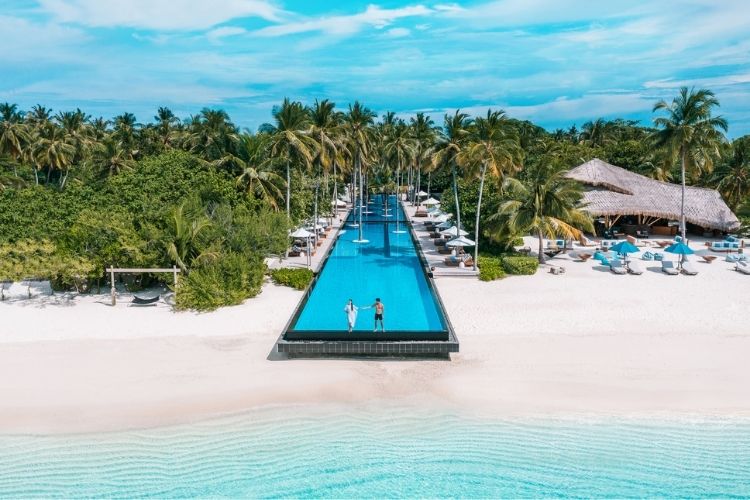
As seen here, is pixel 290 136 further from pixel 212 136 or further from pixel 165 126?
pixel 165 126

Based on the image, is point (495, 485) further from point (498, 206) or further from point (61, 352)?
point (498, 206)

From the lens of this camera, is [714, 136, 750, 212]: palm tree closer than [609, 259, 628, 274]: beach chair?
No

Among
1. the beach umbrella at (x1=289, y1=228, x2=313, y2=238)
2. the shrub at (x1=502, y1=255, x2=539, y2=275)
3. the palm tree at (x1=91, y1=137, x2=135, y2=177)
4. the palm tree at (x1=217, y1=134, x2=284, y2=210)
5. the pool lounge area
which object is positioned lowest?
the pool lounge area

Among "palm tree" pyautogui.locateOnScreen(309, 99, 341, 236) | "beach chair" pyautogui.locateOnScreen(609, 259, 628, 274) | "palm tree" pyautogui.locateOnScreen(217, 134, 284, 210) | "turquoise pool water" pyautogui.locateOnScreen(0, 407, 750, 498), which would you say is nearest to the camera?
"turquoise pool water" pyautogui.locateOnScreen(0, 407, 750, 498)

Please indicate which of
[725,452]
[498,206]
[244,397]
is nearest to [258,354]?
[244,397]

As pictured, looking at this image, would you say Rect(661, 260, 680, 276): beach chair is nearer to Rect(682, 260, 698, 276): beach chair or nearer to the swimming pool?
Rect(682, 260, 698, 276): beach chair

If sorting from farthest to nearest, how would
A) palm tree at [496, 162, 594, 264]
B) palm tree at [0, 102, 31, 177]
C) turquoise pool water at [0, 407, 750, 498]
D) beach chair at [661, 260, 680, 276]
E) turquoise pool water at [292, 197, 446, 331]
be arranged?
palm tree at [0, 102, 31, 177] < palm tree at [496, 162, 594, 264] < beach chair at [661, 260, 680, 276] < turquoise pool water at [292, 197, 446, 331] < turquoise pool water at [0, 407, 750, 498]

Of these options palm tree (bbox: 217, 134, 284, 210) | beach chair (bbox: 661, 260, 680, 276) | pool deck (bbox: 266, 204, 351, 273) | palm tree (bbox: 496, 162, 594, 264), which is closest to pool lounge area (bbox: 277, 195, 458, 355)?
pool deck (bbox: 266, 204, 351, 273)
